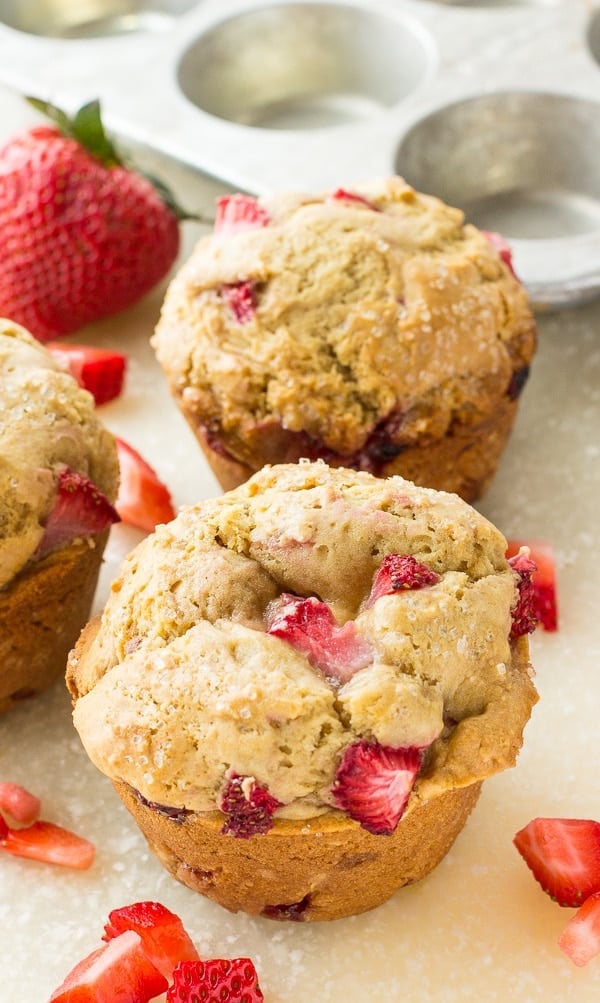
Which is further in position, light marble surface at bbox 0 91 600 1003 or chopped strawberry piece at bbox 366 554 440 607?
light marble surface at bbox 0 91 600 1003

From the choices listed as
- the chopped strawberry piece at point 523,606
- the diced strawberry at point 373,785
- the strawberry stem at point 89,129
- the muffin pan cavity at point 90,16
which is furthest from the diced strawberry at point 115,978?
the muffin pan cavity at point 90,16

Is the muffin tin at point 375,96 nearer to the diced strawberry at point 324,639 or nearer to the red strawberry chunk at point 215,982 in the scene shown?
the diced strawberry at point 324,639

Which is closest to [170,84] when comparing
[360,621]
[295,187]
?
[295,187]

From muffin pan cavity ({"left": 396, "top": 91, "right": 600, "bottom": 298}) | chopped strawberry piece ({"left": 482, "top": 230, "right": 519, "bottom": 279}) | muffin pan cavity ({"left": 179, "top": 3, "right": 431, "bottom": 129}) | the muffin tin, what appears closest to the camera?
chopped strawberry piece ({"left": 482, "top": 230, "right": 519, "bottom": 279})

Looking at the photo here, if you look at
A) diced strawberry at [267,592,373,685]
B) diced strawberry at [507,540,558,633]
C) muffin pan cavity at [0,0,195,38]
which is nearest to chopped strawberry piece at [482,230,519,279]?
diced strawberry at [507,540,558,633]

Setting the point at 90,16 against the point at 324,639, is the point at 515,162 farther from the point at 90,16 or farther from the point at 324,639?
the point at 324,639

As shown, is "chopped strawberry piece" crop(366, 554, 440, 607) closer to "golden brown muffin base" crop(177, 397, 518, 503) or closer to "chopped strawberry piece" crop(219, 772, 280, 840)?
"chopped strawberry piece" crop(219, 772, 280, 840)
